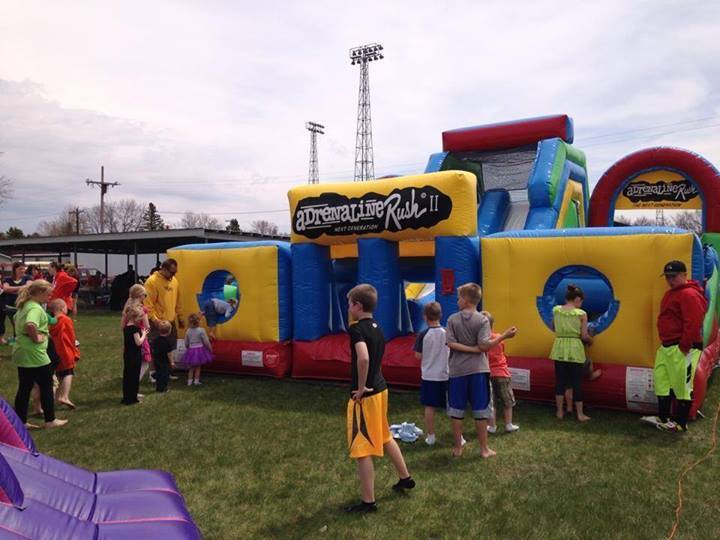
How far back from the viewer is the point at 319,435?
18.0 ft

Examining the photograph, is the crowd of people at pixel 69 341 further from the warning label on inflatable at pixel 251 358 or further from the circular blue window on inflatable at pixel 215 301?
the warning label on inflatable at pixel 251 358

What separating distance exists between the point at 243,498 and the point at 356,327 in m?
1.58

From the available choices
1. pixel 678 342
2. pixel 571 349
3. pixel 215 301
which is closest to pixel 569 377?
pixel 571 349

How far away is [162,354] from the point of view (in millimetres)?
7316

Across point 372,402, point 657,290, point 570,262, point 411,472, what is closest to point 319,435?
point 411,472

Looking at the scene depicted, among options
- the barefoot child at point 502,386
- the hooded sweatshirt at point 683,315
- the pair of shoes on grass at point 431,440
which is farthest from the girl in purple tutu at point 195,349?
the hooded sweatshirt at point 683,315

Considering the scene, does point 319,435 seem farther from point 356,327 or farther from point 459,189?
point 459,189

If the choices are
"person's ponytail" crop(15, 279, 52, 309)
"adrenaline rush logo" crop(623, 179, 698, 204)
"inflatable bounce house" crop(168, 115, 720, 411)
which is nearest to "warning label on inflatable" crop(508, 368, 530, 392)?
"inflatable bounce house" crop(168, 115, 720, 411)

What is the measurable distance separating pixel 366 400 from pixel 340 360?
362 centimetres

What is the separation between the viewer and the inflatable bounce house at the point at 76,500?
8.64ft

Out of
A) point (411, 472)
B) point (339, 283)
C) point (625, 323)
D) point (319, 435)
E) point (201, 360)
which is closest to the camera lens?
point (411, 472)

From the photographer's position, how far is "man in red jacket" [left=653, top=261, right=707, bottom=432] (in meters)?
5.26

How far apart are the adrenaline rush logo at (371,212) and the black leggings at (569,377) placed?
2171 mm

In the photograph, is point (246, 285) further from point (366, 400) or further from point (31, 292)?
point (366, 400)
